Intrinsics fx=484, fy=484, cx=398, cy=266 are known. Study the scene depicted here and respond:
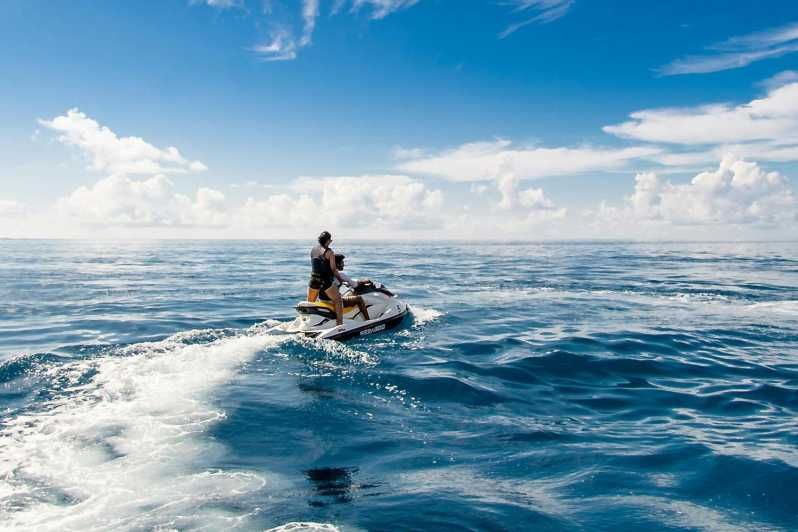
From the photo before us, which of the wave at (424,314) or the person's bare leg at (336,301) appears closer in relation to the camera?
the person's bare leg at (336,301)

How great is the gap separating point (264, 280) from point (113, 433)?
30.0 metres

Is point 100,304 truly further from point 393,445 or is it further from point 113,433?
point 393,445

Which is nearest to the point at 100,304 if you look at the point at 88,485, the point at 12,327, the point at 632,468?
the point at 12,327

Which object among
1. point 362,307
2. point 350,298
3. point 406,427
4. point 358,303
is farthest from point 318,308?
point 406,427

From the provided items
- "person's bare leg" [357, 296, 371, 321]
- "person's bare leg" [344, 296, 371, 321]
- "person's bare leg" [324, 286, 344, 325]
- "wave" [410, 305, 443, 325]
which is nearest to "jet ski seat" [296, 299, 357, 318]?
"person's bare leg" [324, 286, 344, 325]

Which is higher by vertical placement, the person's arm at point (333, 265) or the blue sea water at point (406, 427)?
the person's arm at point (333, 265)

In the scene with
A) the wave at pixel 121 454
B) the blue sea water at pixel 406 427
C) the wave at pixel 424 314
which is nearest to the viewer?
the wave at pixel 121 454

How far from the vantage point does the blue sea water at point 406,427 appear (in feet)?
19.6

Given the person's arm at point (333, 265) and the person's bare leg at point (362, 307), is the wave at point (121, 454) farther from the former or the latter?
the person's bare leg at point (362, 307)

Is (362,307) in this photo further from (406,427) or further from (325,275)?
(406,427)

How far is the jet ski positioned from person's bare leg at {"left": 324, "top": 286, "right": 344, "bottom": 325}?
11 cm

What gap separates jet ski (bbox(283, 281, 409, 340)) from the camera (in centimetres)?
1518

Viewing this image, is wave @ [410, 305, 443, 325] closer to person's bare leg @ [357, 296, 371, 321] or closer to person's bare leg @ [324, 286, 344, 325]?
person's bare leg @ [357, 296, 371, 321]

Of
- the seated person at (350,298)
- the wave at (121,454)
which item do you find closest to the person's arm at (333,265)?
the seated person at (350,298)
